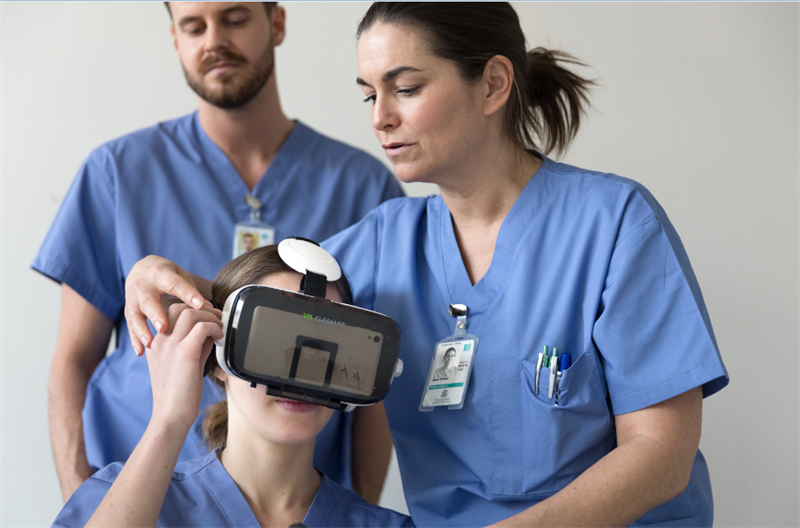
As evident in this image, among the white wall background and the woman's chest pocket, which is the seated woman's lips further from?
the white wall background

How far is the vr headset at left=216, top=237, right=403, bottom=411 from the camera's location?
1012 mm

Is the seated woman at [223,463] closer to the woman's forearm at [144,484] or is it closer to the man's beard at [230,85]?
the woman's forearm at [144,484]

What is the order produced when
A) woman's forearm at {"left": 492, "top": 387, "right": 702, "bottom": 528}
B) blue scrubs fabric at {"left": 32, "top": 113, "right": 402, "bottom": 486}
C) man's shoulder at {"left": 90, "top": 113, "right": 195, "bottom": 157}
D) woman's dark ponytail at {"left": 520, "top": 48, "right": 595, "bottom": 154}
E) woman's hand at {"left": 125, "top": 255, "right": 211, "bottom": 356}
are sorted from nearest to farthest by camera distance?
woman's forearm at {"left": 492, "top": 387, "right": 702, "bottom": 528} < woman's hand at {"left": 125, "top": 255, "right": 211, "bottom": 356} < woman's dark ponytail at {"left": 520, "top": 48, "right": 595, "bottom": 154} < blue scrubs fabric at {"left": 32, "top": 113, "right": 402, "bottom": 486} < man's shoulder at {"left": 90, "top": 113, "right": 195, "bottom": 157}

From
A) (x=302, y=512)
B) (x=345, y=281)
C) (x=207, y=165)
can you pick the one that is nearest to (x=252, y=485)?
(x=302, y=512)

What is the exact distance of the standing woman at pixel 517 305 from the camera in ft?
3.47

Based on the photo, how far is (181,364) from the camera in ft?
3.42

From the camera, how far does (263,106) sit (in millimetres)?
1759

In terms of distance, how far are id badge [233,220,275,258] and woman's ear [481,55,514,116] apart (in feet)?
2.24

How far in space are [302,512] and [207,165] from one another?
0.92 metres

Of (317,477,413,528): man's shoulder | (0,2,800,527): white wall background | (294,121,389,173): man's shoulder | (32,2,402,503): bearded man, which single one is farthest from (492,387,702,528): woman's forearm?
(294,121,389,173): man's shoulder

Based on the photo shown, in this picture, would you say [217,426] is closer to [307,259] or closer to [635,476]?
[307,259]

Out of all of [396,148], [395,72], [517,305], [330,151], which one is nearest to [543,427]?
[517,305]

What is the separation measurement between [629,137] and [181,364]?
1.39 metres

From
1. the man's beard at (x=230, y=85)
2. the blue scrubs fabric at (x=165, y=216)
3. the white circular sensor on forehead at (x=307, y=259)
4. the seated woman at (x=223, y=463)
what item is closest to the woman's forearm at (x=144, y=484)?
the seated woman at (x=223, y=463)
